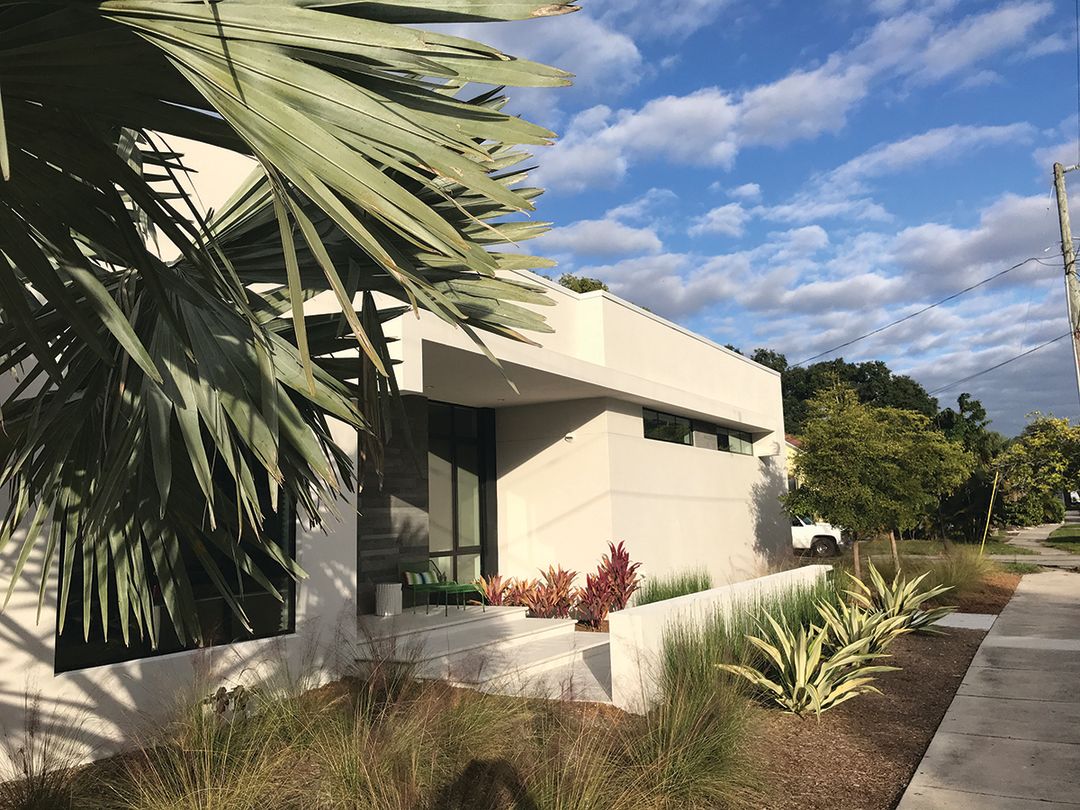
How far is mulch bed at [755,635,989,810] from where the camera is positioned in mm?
4969

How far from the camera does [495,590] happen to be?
12641 millimetres

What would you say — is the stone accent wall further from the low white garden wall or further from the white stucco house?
the low white garden wall

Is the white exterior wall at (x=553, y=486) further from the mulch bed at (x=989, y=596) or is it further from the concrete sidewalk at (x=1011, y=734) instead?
the concrete sidewalk at (x=1011, y=734)

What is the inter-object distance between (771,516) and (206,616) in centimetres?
1650

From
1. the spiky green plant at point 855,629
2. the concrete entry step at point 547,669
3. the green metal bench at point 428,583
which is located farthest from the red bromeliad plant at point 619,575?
the spiky green plant at point 855,629

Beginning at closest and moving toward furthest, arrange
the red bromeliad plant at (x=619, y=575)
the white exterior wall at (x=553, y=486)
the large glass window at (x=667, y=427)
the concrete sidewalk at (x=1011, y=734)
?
the concrete sidewalk at (x=1011, y=734) → the red bromeliad plant at (x=619, y=575) → the white exterior wall at (x=553, y=486) → the large glass window at (x=667, y=427)

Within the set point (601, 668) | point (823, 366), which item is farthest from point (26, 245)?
point (823, 366)

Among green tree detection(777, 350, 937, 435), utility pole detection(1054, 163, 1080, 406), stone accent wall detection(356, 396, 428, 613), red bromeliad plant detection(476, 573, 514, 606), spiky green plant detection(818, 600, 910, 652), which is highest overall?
green tree detection(777, 350, 937, 435)

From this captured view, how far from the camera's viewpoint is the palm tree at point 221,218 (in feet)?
6.18

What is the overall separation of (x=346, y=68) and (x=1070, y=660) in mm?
10071

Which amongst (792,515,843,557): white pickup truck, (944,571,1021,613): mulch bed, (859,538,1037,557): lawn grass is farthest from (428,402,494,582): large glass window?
(792,515,843,557): white pickup truck

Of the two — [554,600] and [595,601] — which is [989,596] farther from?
[554,600]

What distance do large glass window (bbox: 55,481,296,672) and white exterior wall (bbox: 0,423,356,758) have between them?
10 centimetres

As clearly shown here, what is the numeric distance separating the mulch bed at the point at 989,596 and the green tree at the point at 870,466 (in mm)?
1717
